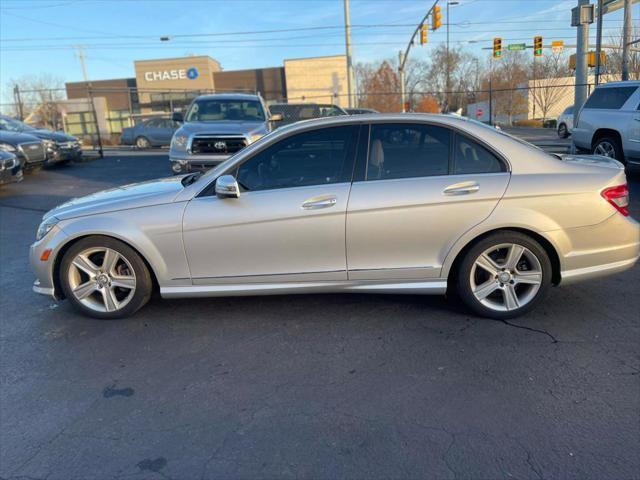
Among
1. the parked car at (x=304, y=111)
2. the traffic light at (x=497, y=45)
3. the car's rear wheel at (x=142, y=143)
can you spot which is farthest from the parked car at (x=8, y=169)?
the traffic light at (x=497, y=45)

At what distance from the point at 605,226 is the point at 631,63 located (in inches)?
695

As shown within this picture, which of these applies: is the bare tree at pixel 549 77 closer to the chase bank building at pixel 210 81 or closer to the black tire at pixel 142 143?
the chase bank building at pixel 210 81

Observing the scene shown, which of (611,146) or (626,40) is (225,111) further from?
(626,40)

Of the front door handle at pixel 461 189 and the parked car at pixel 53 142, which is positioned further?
the parked car at pixel 53 142

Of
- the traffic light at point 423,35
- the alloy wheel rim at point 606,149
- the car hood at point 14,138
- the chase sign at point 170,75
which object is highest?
the chase sign at point 170,75

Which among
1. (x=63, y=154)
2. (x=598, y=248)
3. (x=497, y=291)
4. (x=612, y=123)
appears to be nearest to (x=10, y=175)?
(x=63, y=154)

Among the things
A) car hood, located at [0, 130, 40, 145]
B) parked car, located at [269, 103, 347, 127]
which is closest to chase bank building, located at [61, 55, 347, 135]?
parked car, located at [269, 103, 347, 127]

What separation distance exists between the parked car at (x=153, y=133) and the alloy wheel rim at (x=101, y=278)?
21881mm

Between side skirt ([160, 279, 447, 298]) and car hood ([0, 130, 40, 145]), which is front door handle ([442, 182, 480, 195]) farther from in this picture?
car hood ([0, 130, 40, 145])

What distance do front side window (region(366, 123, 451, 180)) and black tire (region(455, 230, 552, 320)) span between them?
642mm

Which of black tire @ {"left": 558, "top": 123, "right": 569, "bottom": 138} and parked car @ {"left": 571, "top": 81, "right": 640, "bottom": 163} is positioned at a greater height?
parked car @ {"left": 571, "top": 81, "right": 640, "bottom": 163}

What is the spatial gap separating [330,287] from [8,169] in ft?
31.0

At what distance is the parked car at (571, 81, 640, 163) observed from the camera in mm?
8992

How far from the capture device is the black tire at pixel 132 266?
13.4 feet
